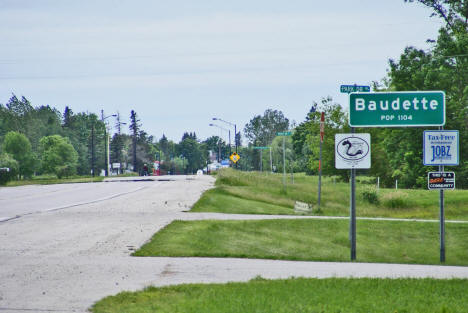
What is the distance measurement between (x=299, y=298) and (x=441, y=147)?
706 centimetres

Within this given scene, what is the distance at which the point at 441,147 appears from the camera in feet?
44.3

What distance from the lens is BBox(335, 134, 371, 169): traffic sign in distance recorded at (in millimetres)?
12898

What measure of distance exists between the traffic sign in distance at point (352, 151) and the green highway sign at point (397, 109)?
32 centimetres

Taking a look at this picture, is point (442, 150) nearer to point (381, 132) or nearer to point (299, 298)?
point (299, 298)

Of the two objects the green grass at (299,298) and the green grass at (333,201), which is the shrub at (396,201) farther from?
the green grass at (299,298)

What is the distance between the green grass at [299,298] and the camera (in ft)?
23.7

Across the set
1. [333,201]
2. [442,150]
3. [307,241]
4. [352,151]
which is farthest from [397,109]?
[333,201]

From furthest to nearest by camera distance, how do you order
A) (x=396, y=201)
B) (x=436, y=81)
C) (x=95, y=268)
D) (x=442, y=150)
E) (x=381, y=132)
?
(x=381, y=132) → (x=436, y=81) → (x=396, y=201) → (x=442, y=150) → (x=95, y=268)

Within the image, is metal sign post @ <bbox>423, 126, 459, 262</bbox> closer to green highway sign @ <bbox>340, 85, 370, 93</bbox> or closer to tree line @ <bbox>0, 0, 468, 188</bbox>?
green highway sign @ <bbox>340, 85, 370, 93</bbox>

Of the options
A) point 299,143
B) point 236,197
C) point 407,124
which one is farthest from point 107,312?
point 299,143

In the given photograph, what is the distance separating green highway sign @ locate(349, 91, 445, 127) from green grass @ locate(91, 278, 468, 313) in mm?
4579

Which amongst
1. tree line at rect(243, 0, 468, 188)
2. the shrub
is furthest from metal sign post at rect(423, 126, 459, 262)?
tree line at rect(243, 0, 468, 188)

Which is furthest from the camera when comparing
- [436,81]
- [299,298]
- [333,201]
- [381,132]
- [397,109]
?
[381,132]

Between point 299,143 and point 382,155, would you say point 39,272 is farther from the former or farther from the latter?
point 299,143
